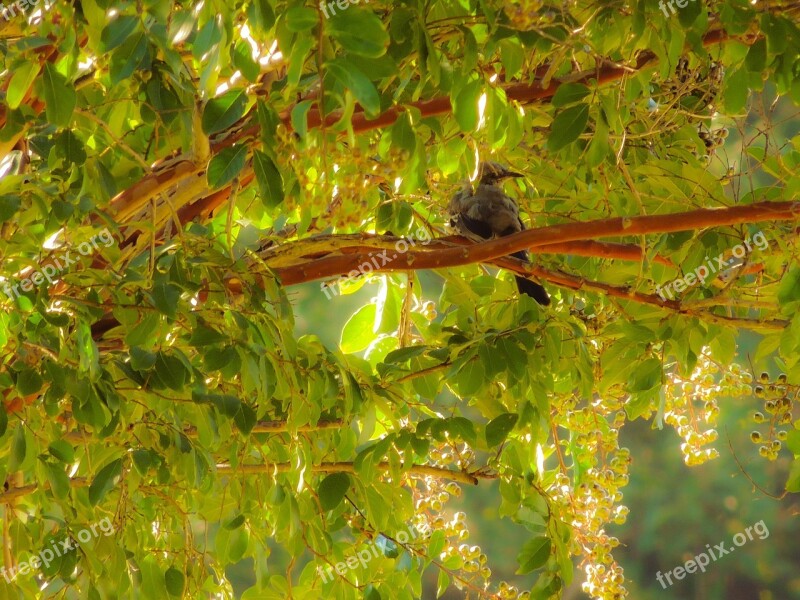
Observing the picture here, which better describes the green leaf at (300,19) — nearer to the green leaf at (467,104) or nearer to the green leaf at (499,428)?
the green leaf at (467,104)

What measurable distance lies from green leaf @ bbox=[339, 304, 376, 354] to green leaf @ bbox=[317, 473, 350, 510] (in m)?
0.49

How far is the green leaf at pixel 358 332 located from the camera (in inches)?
87.8

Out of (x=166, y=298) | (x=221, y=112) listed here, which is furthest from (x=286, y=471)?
→ (x=221, y=112)

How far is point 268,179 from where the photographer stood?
1275 mm

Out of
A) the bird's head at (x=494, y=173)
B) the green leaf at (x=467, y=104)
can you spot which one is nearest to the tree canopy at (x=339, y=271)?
the green leaf at (x=467, y=104)

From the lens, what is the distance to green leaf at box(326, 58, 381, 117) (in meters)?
0.98

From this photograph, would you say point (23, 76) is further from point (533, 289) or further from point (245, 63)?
point (533, 289)

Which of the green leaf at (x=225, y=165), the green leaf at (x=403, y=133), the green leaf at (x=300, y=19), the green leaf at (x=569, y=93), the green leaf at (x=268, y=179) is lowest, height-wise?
the green leaf at (x=569, y=93)

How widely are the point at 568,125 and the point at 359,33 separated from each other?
1.81 ft

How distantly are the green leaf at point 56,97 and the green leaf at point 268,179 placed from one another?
255 mm

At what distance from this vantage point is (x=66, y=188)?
149 cm

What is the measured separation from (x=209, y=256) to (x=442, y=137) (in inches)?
17.9

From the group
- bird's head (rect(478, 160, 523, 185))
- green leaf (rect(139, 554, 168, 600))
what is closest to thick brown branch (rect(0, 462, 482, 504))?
green leaf (rect(139, 554, 168, 600))

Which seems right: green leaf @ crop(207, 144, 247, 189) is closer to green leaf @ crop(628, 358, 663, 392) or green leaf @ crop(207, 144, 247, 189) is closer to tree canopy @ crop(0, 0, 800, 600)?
tree canopy @ crop(0, 0, 800, 600)
